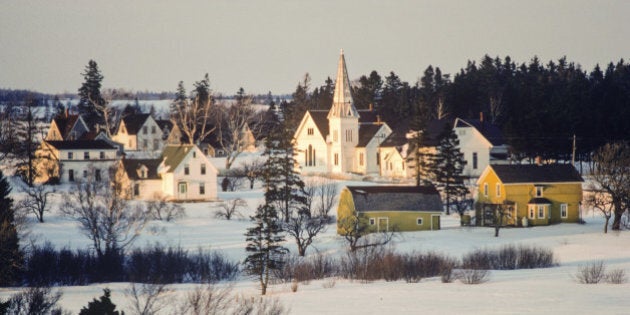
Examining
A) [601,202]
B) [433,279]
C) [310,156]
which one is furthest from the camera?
[310,156]

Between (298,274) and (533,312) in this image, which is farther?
(298,274)

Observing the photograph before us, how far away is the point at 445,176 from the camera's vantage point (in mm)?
63469

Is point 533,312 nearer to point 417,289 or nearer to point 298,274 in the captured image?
point 417,289

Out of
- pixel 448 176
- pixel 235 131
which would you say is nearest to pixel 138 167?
pixel 235 131

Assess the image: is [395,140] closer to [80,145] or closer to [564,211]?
[80,145]

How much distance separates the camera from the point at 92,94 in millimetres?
105750

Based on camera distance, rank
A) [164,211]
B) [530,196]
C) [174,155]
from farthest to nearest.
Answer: [174,155], [164,211], [530,196]

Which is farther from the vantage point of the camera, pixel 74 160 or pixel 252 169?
pixel 252 169

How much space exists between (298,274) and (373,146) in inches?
1652

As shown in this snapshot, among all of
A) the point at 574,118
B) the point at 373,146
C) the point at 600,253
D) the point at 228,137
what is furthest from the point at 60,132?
the point at 600,253

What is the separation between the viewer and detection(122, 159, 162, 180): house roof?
222 ft

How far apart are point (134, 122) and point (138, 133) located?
165 centimetres

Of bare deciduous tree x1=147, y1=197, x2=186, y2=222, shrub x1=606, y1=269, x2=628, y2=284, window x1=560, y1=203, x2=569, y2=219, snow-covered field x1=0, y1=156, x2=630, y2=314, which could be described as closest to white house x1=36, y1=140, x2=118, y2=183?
snow-covered field x1=0, y1=156, x2=630, y2=314

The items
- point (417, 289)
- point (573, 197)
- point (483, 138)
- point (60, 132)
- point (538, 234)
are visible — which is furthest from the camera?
point (60, 132)
